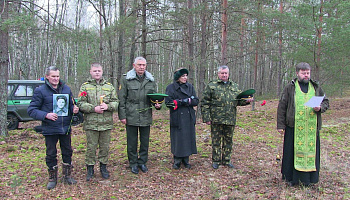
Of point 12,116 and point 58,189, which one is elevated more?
point 12,116

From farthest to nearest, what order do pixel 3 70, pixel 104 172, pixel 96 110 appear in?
pixel 3 70
pixel 104 172
pixel 96 110

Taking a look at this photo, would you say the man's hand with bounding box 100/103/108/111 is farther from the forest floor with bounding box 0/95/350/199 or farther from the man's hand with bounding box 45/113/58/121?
the forest floor with bounding box 0/95/350/199

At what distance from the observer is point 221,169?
16.6 feet

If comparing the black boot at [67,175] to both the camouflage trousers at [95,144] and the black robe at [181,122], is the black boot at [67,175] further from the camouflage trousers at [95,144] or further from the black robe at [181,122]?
the black robe at [181,122]

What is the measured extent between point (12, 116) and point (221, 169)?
7.80 metres

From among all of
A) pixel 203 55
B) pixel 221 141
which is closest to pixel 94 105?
pixel 221 141

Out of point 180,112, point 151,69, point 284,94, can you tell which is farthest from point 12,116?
point 151,69

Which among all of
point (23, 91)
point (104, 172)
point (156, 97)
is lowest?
point (104, 172)

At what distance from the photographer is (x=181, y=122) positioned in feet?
16.3

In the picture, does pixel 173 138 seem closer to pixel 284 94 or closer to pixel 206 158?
pixel 206 158

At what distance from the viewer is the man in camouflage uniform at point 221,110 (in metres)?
4.89

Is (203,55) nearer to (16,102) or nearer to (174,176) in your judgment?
(174,176)

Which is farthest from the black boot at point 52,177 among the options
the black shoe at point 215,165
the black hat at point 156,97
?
the black shoe at point 215,165

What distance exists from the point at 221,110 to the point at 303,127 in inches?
55.0
